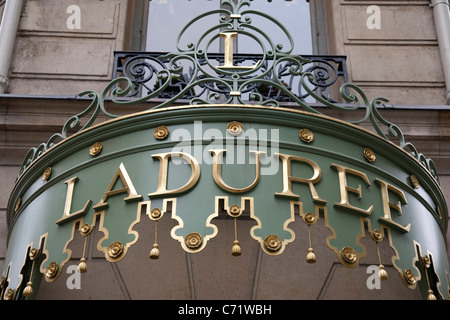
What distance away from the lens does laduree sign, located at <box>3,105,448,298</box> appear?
5.02 metres

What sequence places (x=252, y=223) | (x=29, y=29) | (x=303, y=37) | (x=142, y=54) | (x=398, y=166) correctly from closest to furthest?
(x=398, y=166)
(x=252, y=223)
(x=142, y=54)
(x=29, y=29)
(x=303, y=37)

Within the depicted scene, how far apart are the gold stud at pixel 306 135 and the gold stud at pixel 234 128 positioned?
0.44m

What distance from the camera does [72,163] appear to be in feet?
18.5

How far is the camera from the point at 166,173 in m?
5.19

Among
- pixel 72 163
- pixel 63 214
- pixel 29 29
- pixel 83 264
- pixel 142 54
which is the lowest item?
pixel 83 264

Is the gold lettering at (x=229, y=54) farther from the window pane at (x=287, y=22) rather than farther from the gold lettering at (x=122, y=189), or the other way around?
the window pane at (x=287, y=22)

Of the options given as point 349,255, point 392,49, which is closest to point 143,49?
point 392,49

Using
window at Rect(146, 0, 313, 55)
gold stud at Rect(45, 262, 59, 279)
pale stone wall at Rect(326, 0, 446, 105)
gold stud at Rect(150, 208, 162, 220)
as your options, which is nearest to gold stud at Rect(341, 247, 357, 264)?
gold stud at Rect(150, 208, 162, 220)

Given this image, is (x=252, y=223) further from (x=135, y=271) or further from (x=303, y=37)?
(x=303, y=37)

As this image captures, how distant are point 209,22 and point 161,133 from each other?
13.8 feet

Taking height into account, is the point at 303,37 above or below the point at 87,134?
above

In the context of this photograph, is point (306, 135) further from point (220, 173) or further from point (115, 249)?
point (115, 249)

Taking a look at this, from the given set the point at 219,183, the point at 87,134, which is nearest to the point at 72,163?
the point at 87,134

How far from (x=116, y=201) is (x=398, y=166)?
2131 mm
